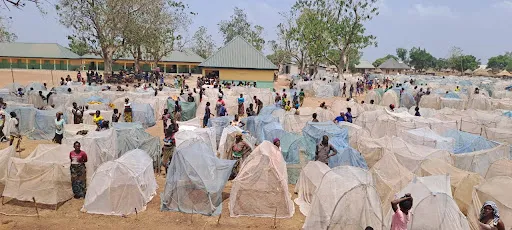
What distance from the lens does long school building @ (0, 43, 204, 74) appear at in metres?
54.9

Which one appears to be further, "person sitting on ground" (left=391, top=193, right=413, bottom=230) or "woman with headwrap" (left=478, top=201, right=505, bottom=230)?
"person sitting on ground" (left=391, top=193, right=413, bottom=230)

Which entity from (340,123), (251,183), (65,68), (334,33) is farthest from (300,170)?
(65,68)

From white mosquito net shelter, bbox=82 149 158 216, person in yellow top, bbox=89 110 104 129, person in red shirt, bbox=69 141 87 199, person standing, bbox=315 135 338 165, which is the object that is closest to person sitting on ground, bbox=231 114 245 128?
person standing, bbox=315 135 338 165

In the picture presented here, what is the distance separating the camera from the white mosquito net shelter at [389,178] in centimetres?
848

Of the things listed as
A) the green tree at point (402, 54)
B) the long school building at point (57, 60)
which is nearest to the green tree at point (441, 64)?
the green tree at point (402, 54)

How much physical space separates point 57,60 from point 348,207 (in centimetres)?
5655

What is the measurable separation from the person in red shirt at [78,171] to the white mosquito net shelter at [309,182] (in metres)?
4.85

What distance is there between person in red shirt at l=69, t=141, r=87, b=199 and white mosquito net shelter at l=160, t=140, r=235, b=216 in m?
1.90

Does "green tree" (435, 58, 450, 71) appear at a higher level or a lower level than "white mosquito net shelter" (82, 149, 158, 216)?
higher

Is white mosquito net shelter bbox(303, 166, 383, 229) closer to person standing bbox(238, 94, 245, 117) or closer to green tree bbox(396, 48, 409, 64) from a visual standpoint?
person standing bbox(238, 94, 245, 117)

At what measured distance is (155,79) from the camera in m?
38.4

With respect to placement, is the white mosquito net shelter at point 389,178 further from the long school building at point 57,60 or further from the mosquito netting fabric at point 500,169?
the long school building at point 57,60

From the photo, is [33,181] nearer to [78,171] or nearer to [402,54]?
[78,171]

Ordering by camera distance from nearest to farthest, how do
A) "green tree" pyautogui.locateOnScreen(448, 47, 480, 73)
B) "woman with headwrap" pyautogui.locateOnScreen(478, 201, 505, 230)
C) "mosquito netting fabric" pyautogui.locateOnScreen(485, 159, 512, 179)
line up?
"woman with headwrap" pyautogui.locateOnScreen(478, 201, 505, 230) → "mosquito netting fabric" pyautogui.locateOnScreen(485, 159, 512, 179) → "green tree" pyautogui.locateOnScreen(448, 47, 480, 73)
